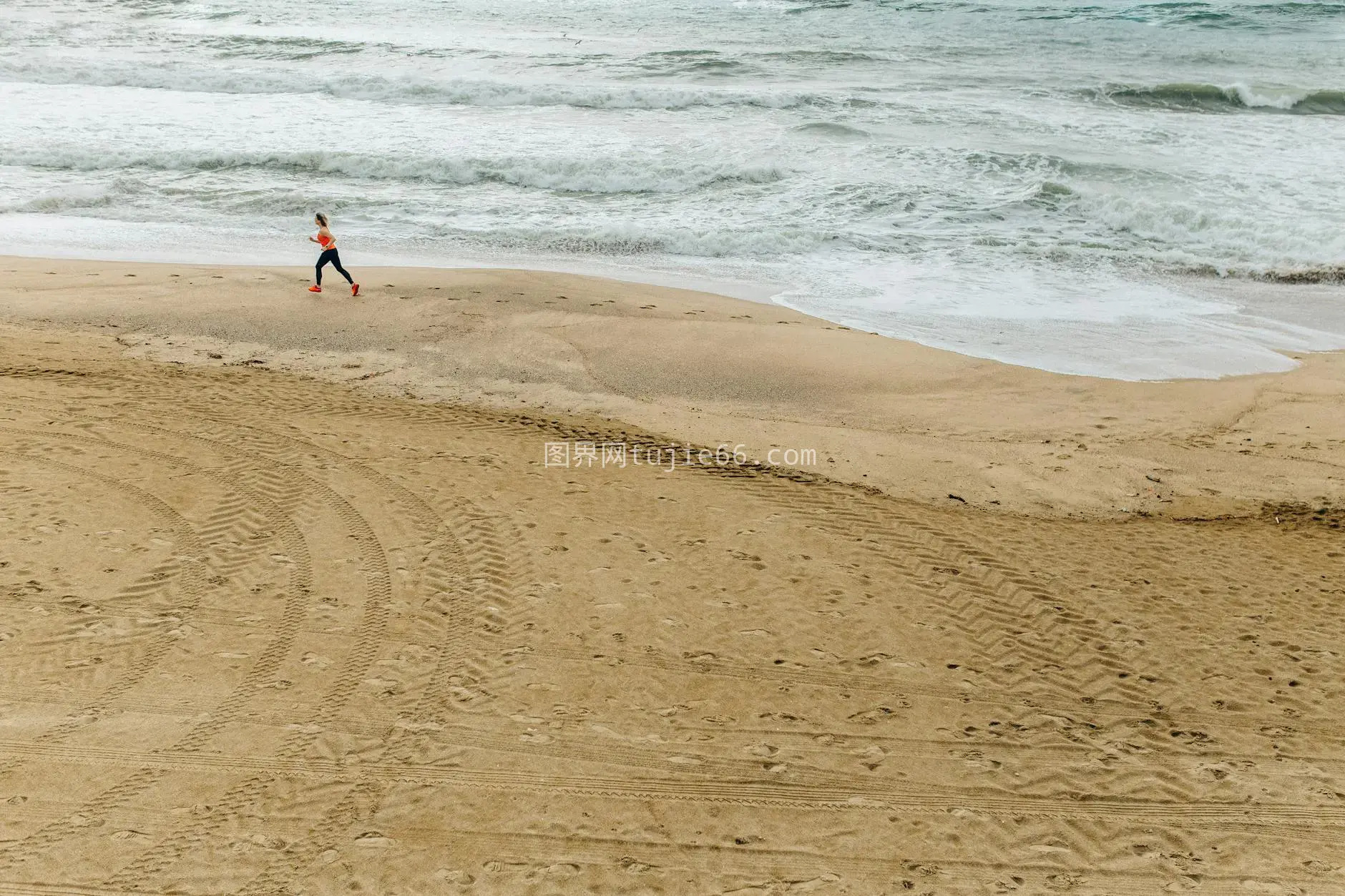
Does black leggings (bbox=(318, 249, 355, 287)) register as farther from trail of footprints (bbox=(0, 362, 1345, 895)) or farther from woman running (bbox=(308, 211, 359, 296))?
trail of footprints (bbox=(0, 362, 1345, 895))

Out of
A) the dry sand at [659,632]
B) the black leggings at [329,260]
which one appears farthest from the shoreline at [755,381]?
the black leggings at [329,260]

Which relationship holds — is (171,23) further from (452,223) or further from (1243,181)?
(1243,181)

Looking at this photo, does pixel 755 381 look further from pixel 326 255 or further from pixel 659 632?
pixel 326 255

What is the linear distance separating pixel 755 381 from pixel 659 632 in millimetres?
5021

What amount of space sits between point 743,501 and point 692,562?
1.10 meters

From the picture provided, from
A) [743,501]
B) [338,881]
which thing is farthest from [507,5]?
[338,881]

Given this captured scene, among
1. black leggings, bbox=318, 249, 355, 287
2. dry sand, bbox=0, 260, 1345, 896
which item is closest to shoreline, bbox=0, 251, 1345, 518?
dry sand, bbox=0, 260, 1345, 896

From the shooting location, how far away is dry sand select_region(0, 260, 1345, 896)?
508 cm

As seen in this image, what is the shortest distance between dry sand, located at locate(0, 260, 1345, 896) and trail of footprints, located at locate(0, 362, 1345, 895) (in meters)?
0.03

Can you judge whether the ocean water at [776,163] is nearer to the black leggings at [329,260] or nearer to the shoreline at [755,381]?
the shoreline at [755,381]

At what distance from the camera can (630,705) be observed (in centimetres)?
602

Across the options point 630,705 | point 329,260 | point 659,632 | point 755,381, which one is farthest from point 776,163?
point 630,705

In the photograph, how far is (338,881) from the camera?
475cm

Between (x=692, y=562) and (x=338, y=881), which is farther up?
(x=692, y=562)
